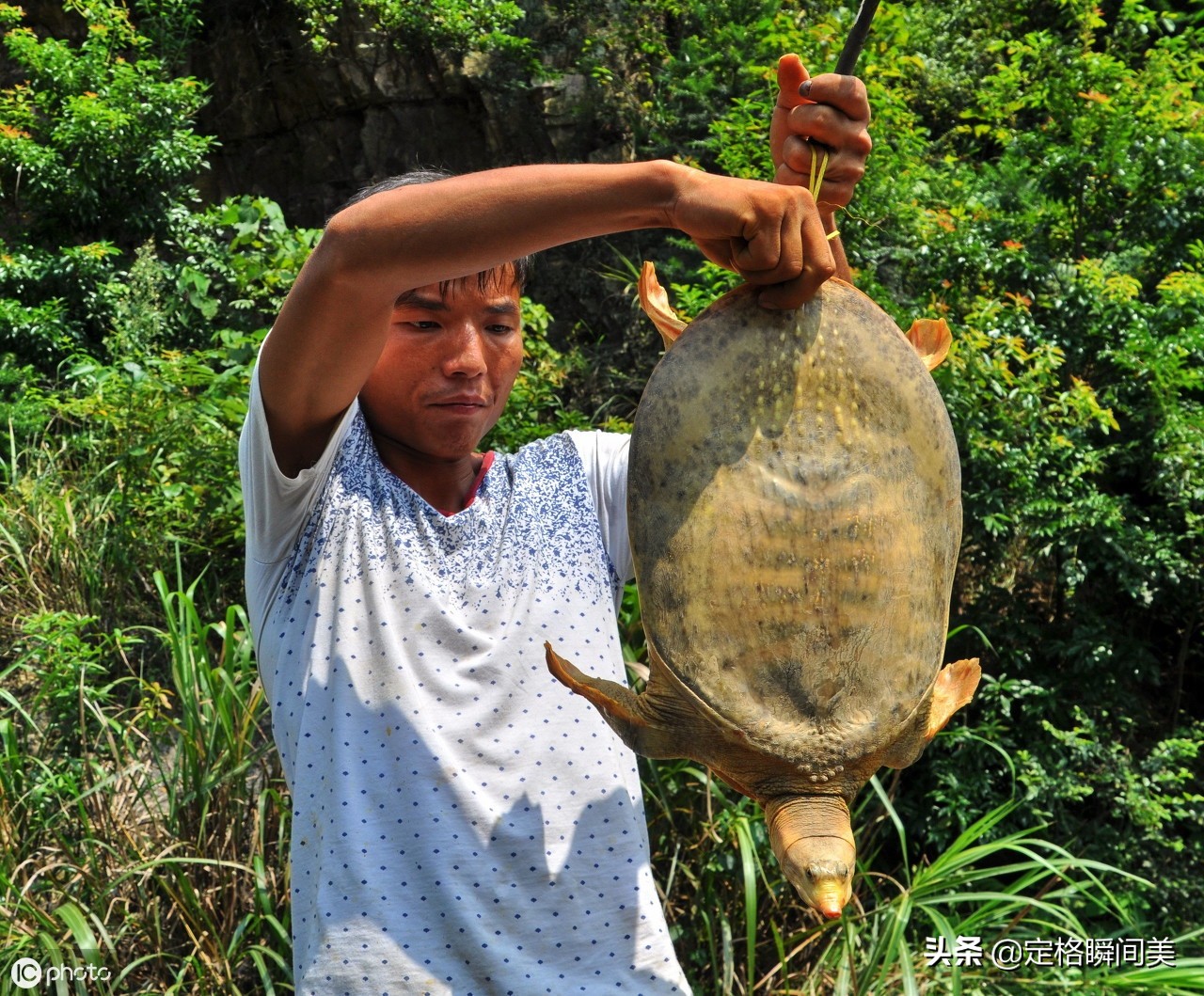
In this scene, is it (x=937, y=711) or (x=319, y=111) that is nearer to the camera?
(x=937, y=711)

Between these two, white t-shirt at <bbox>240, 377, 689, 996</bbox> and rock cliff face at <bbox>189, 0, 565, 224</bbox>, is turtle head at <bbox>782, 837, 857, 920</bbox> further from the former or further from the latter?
rock cliff face at <bbox>189, 0, 565, 224</bbox>

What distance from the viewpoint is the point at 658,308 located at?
5.52 ft

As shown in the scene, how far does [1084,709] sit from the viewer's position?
156 inches

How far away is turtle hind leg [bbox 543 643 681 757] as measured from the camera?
1357mm

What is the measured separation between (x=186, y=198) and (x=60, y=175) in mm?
645

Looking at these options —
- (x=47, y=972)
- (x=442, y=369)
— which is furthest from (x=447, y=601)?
(x=47, y=972)

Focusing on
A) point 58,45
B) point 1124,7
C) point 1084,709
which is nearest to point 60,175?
point 58,45

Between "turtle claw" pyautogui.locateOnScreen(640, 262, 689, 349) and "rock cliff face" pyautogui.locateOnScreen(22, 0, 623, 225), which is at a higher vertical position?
"rock cliff face" pyautogui.locateOnScreen(22, 0, 623, 225)

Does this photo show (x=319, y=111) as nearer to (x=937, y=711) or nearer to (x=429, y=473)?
(x=429, y=473)

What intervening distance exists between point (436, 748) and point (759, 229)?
0.77m

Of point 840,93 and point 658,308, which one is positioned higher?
point 840,93

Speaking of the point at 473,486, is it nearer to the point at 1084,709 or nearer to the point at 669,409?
the point at 669,409

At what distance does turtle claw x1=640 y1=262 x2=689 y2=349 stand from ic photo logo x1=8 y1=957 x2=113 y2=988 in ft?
6.71

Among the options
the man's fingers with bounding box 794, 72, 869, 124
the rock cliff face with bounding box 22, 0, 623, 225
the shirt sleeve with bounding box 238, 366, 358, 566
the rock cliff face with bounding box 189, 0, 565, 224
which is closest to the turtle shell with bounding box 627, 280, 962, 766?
the man's fingers with bounding box 794, 72, 869, 124
